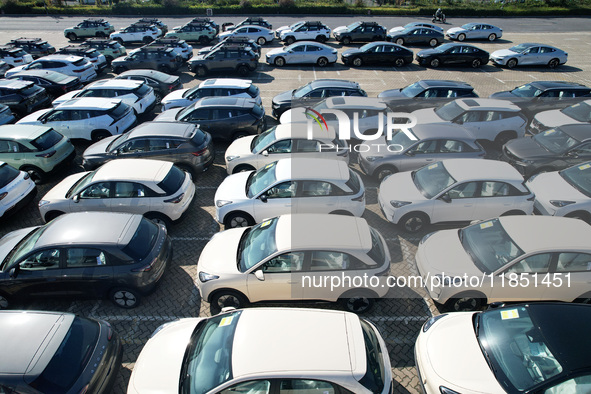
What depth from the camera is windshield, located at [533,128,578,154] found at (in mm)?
11164

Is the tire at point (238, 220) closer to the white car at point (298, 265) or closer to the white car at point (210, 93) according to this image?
the white car at point (298, 265)

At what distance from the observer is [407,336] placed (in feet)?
22.6

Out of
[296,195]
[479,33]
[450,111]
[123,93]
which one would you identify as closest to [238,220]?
[296,195]

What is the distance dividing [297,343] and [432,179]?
589 centimetres

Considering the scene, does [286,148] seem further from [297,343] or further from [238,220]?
[297,343]

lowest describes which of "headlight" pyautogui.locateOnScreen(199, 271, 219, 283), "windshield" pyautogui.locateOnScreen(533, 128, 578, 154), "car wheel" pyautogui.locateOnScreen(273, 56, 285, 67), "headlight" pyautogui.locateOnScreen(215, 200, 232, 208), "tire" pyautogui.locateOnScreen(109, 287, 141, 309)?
"tire" pyautogui.locateOnScreen(109, 287, 141, 309)

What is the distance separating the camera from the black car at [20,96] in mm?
15188

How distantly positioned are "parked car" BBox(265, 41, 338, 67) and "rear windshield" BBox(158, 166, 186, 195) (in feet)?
48.5

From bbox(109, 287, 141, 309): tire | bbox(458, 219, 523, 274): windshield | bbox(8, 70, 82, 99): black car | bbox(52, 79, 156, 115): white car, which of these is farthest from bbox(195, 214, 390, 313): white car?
bbox(8, 70, 82, 99): black car

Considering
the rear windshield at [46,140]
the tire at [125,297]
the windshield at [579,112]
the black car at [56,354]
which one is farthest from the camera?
the windshield at [579,112]

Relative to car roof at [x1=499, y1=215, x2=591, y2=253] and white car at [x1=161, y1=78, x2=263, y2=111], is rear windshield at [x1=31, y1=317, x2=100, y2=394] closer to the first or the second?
car roof at [x1=499, y1=215, x2=591, y2=253]

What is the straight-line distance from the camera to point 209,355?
201 inches

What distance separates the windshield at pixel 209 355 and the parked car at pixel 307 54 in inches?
761

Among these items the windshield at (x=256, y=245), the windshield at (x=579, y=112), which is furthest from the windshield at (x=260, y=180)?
the windshield at (x=579, y=112)
